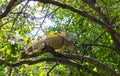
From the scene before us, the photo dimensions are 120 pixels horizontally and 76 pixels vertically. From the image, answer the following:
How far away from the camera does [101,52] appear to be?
11.4 ft

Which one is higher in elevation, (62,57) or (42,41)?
(42,41)

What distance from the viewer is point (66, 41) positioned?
2479 mm

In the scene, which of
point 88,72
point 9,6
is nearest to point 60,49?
point 88,72

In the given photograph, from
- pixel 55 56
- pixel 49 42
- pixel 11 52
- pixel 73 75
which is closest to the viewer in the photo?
pixel 11 52

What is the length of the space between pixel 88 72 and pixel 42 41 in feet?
1.80

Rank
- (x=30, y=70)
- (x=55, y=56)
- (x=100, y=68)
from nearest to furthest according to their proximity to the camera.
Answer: (x=55, y=56)
(x=100, y=68)
(x=30, y=70)

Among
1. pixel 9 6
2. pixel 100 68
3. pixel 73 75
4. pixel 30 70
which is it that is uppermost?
pixel 9 6

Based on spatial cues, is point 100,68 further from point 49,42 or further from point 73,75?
point 49,42

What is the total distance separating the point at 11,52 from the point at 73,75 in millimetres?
1168

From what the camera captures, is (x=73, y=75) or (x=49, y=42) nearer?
(x=49, y=42)

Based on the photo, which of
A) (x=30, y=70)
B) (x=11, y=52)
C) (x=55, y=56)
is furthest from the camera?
(x=30, y=70)

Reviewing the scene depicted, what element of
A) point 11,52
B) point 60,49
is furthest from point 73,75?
point 11,52

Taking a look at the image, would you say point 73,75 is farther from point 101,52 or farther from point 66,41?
A: point 66,41

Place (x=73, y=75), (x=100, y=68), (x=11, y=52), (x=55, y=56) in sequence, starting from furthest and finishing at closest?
(x=73, y=75) → (x=100, y=68) → (x=55, y=56) → (x=11, y=52)
